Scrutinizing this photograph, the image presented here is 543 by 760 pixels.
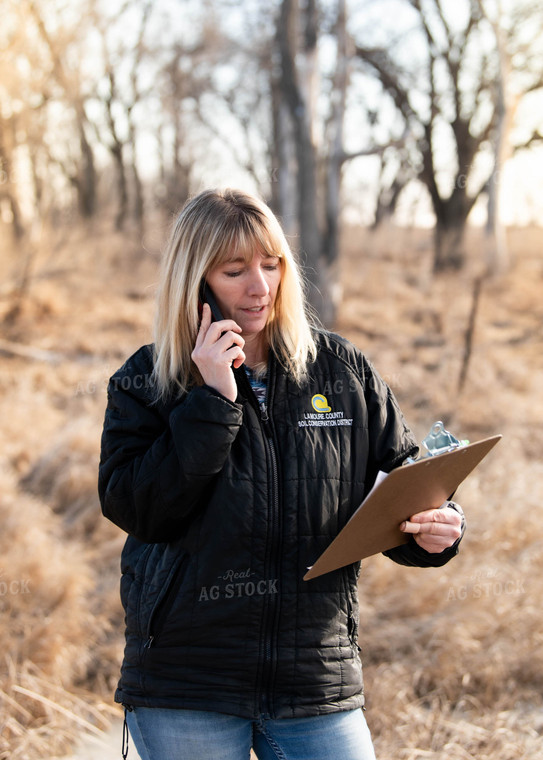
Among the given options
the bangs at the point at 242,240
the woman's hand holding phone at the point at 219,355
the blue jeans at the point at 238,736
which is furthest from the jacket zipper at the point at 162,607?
the bangs at the point at 242,240

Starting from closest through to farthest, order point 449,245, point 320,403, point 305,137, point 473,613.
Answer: point 320,403 < point 473,613 < point 305,137 < point 449,245

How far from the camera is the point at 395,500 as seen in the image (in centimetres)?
183

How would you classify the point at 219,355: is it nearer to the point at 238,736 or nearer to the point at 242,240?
the point at 242,240

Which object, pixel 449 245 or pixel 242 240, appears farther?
pixel 449 245

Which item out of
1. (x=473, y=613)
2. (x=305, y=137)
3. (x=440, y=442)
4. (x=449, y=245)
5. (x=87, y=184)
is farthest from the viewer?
(x=87, y=184)

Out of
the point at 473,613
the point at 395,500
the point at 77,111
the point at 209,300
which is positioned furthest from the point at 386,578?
the point at 77,111

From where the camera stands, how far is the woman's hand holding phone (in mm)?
1916

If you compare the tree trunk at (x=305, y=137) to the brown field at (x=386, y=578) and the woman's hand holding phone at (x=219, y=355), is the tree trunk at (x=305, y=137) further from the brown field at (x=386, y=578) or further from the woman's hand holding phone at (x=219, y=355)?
the woman's hand holding phone at (x=219, y=355)

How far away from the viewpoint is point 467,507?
5.59m

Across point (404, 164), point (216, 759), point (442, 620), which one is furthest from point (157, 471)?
point (404, 164)

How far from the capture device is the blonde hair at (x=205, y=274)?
2.01m

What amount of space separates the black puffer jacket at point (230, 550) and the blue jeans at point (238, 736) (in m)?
0.04

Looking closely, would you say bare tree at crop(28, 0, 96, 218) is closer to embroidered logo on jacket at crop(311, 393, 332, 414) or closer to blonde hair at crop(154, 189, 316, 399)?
blonde hair at crop(154, 189, 316, 399)

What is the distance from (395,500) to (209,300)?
717mm
